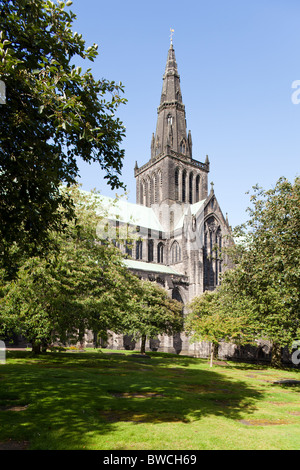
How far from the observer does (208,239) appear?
67062mm

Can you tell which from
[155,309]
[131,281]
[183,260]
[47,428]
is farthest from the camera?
[183,260]

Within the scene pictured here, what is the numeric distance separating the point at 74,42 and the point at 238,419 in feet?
35.4

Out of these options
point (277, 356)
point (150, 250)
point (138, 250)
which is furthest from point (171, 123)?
point (277, 356)

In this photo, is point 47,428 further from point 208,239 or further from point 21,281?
point 208,239

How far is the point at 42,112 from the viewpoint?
8750 millimetres

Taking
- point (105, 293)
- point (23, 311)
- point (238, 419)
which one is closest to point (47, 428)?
point (238, 419)

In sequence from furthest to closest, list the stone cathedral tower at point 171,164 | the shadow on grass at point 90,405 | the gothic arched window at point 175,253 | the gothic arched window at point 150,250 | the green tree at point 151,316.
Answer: the stone cathedral tower at point 171,164 < the gothic arched window at point 150,250 < the gothic arched window at point 175,253 < the green tree at point 151,316 < the shadow on grass at point 90,405

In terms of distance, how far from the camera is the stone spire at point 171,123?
2953 inches

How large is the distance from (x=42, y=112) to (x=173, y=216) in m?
61.6

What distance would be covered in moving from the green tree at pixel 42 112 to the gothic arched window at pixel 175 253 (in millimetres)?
55992

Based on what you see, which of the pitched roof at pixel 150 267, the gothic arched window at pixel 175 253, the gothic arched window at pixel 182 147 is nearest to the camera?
the pitched roof at pixel 150 267

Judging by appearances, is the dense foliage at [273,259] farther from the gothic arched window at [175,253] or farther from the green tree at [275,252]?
the gothic arched window at [175,253]

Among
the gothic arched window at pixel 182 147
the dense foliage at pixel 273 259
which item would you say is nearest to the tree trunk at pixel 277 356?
the dense foliage at pixel 273 259

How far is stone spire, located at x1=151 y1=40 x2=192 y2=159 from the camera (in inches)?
2953
